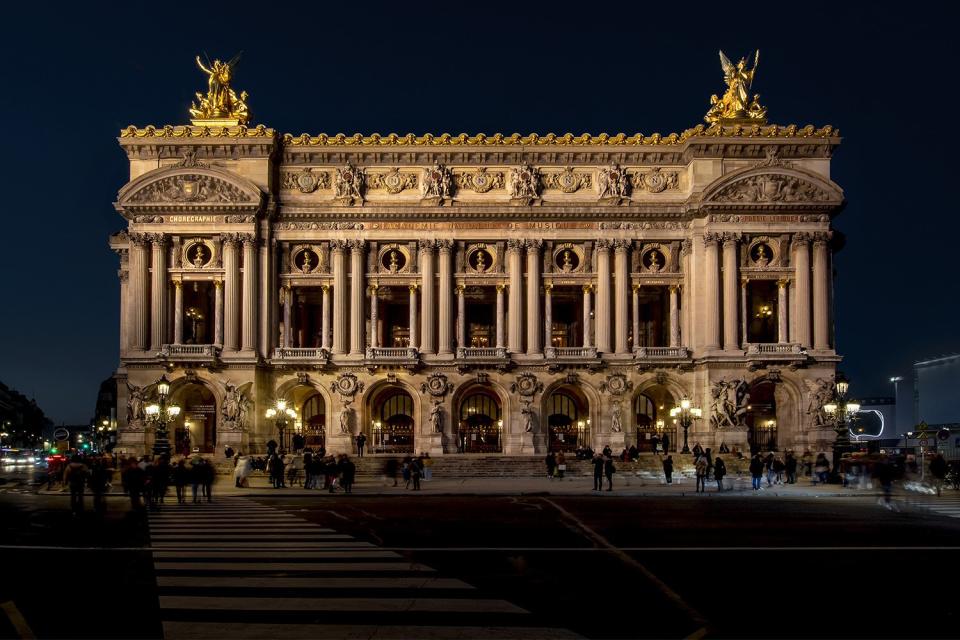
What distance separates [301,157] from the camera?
66.1 m

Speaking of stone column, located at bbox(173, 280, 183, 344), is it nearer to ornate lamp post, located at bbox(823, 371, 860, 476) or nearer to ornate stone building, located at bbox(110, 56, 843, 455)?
ornate stone building, located at bbox(110, 56, 843, 455)

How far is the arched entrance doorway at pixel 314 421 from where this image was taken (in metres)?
67.2

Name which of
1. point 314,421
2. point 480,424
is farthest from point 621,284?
point 314,421

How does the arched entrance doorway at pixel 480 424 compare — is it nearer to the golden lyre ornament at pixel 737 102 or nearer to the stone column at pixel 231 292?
the stone column at pixel 231 292

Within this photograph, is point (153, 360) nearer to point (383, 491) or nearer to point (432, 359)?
point (432, 359)

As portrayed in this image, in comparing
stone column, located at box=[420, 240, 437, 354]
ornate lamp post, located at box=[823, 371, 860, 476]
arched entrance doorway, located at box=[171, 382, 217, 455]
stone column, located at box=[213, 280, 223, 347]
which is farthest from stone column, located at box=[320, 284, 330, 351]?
ornate lamp post, located at box=[823, 371, 860, 476]

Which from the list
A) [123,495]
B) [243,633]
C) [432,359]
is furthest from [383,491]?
[243,633]

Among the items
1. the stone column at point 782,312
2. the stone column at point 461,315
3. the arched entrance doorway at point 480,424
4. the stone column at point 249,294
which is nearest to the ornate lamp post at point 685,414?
the stone column at point 782,312

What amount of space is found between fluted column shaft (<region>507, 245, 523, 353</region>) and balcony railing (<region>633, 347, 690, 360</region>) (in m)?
7.84

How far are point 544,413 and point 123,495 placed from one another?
3037 cm

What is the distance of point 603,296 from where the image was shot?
65500 millimetres

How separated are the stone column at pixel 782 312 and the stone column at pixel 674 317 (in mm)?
6581

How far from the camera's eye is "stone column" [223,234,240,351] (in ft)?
211

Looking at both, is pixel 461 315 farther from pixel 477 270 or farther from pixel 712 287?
pixel 712 287
